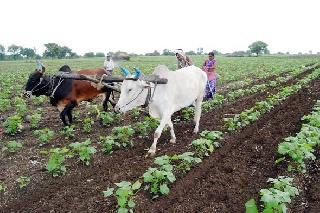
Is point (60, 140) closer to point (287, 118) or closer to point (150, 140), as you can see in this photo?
point (150, 140)

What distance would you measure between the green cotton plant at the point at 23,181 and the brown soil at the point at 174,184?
0.07m

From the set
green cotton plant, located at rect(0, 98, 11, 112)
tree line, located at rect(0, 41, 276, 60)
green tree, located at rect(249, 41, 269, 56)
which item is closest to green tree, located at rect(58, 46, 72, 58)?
tree line, located at rect(0, 41, 276, 60)

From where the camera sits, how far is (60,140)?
8.85 meters

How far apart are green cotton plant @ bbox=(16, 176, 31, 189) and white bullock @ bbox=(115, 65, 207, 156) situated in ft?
6.43

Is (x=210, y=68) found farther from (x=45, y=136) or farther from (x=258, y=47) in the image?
(x=258, y=47)

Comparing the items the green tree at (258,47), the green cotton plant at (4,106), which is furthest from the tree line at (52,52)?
the green cotton plant at (4,106)

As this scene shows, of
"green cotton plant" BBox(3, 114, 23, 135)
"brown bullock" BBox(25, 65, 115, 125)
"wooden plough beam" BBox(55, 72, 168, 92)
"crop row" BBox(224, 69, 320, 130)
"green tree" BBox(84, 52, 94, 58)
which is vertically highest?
"wooden plough beam" BBox(55, 72, 168, 92)

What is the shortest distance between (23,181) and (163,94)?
3.02 metres

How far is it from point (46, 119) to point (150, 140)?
455 cm

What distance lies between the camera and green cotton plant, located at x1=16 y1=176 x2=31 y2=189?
628 centimetres

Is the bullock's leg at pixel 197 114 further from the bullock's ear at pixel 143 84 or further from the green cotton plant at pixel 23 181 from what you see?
the green cotton plant at pixel 23 181

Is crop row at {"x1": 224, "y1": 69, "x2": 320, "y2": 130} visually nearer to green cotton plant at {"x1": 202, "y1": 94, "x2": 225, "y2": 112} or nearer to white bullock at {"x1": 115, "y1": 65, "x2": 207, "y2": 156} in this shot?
white bullock at {"x1": 115, "y1": 65, "x2": 207, "y2": 156}

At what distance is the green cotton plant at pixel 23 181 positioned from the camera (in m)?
6.28

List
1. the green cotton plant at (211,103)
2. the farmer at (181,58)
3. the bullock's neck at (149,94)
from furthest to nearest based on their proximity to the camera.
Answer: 1. the green cotton plant at (211,103)
2. the farmer at (181,58)
3. the bullock's neck at (149,94)
